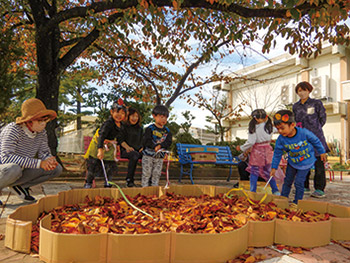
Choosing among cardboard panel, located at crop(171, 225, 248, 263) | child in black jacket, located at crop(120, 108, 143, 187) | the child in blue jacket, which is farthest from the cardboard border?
child in black jacket, located at crop(120, 108, 143, 187)

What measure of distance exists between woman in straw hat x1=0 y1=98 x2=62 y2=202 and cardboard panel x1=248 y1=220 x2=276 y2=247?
2062mm

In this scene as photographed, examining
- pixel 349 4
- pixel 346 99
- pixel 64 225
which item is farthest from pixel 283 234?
pixel 346 99

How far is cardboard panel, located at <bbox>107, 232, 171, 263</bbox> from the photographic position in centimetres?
150

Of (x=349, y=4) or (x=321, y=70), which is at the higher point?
(x=321, y=70)

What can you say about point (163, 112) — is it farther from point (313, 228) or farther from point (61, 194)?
point (313, 228)

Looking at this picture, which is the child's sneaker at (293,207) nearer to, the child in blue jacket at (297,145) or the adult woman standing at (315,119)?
the child in blue jacket at (297,145)

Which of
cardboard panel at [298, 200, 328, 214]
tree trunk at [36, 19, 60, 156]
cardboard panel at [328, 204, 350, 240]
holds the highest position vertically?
tree trunk at [36, 19, 60, 156]

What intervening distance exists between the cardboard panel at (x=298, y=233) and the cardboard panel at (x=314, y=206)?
0.82 metres

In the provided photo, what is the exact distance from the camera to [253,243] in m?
1.95

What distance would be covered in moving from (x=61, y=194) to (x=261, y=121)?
326cm

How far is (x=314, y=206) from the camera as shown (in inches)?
110

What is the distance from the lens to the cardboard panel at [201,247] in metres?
1.55

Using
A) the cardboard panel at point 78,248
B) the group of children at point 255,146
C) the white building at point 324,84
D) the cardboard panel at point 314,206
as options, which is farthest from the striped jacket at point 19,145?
the white building at point 324,84

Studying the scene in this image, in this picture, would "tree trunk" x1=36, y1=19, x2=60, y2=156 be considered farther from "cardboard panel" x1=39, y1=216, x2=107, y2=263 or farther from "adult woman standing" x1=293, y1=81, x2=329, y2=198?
"cardboard panel" x1=39, y1=216, x2=107, y2=263
